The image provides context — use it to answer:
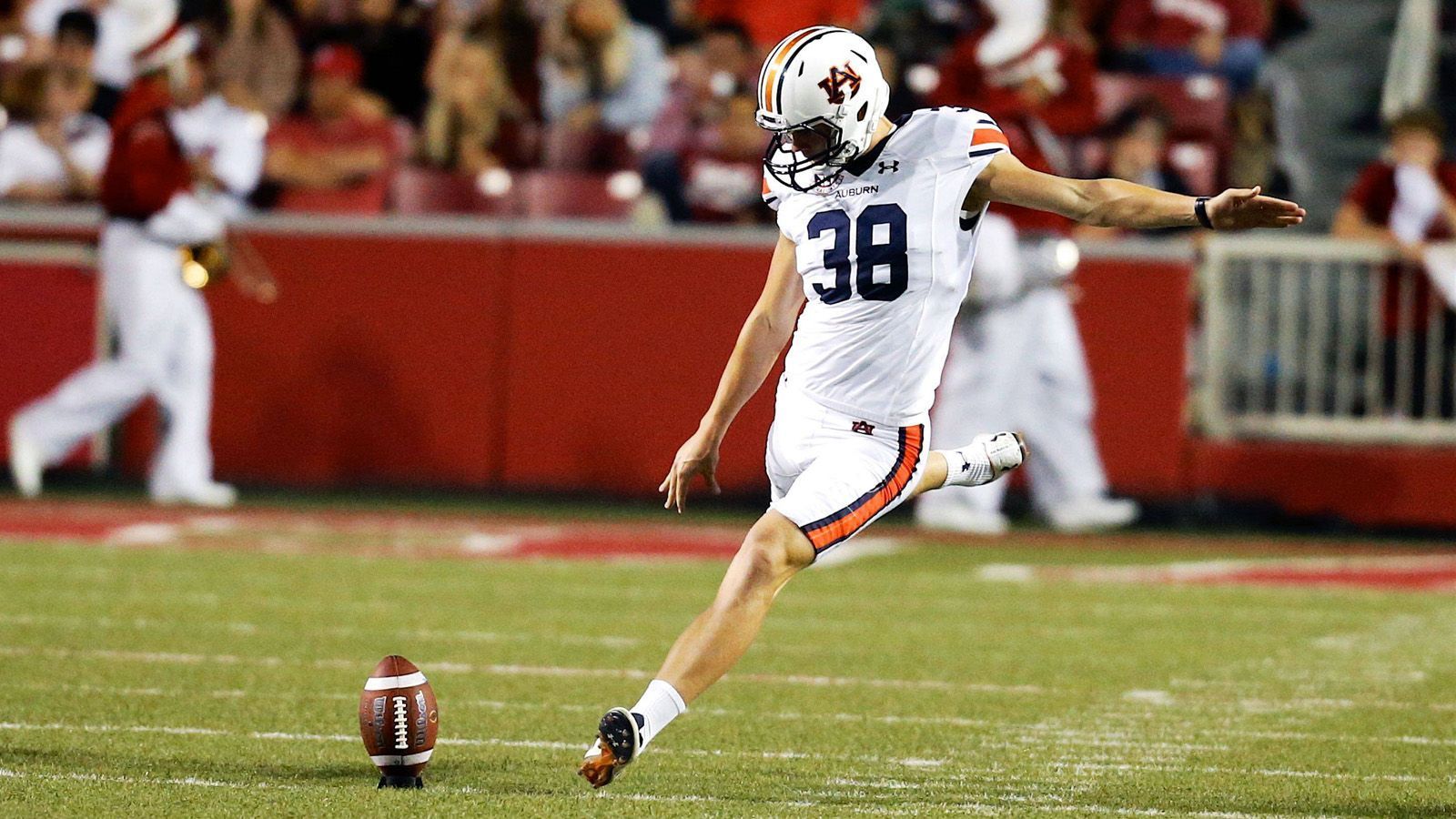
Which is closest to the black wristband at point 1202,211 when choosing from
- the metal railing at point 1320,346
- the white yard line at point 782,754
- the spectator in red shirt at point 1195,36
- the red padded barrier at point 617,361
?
the white yard line at point 782,754

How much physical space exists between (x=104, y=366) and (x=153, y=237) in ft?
2.58

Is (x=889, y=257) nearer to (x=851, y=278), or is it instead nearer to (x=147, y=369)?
(x=851, y=278)

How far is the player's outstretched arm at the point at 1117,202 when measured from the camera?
555cm

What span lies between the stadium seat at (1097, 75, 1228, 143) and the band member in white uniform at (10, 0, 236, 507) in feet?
18.5

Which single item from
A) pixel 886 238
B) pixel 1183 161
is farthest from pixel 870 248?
pixel 1183 161

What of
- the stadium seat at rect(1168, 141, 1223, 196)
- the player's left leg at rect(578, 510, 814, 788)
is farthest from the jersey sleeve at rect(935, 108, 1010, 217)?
the stadium seat at rect(1168, 141, 1223, 196)

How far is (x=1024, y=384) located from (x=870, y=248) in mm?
6860

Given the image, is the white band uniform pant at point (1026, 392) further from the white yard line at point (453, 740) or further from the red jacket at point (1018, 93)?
the white yard line at point (453, 740)

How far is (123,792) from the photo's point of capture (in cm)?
552

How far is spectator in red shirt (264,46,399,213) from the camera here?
48.1ft

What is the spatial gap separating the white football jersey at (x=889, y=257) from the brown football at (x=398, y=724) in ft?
4.29

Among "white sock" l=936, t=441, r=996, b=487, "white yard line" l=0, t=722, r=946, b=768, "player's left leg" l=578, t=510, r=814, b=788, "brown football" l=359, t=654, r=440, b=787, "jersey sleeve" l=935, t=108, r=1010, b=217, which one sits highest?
"jersey sleeve" l=935, t=108, r=1010, b=217

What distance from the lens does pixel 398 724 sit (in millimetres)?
5586

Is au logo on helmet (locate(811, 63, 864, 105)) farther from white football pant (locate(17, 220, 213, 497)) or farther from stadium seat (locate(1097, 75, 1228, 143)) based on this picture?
stadium seat (locate(1097, 75, 1228, 143))
